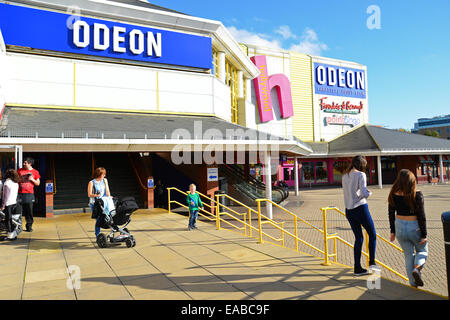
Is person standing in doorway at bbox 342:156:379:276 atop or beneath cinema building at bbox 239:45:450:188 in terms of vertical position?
beneath

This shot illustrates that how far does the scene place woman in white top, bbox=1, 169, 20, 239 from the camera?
760 cm

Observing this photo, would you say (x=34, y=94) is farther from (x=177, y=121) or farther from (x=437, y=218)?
(x=437, y=218)

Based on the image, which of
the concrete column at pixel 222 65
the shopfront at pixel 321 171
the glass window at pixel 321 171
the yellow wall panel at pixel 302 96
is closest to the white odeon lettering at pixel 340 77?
the yellow wall panel at pixel 302 96

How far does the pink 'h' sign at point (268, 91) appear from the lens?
30484 millimetres

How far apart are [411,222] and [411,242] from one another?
1.05ft

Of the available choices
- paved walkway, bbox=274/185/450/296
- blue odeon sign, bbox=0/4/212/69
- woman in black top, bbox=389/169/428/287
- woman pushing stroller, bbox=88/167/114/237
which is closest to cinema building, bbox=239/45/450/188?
paved walkway, bbox=274/185/450/296

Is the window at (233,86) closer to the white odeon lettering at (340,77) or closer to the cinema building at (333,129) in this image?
the cinema building at (333,129)

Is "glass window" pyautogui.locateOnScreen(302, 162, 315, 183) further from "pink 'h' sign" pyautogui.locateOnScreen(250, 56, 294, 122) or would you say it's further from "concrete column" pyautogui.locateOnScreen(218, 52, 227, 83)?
"concrete column" pyautogui.locateOnScreen(218, 52, 227, 83)

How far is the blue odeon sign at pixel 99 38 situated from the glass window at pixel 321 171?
2251 centimetres

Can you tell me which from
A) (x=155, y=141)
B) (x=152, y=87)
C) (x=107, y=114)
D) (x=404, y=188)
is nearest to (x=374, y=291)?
Answer: (x=404, y=188)

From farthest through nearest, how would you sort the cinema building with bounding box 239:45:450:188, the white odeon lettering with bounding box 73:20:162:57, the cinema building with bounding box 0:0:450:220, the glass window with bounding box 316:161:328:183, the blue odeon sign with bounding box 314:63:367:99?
the blue odeon sign with bounding box 314:63:367:99
the glass window with bounding box 316:161:328:183
the cinema building with bounding box 239:45:450:188
the white odeon lettering with bounding box 73:20:162:57
the cinema building with bounding box 0:0:450:220

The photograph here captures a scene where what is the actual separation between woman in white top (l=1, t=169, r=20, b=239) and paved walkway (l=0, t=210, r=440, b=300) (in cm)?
66

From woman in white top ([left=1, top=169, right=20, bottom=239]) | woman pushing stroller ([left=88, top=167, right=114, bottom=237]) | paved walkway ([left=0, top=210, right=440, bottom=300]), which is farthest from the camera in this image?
woman in white top ([left=1, top=169, right=20, bottom=239])

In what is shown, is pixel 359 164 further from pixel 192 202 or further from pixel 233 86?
pixel 233 86
